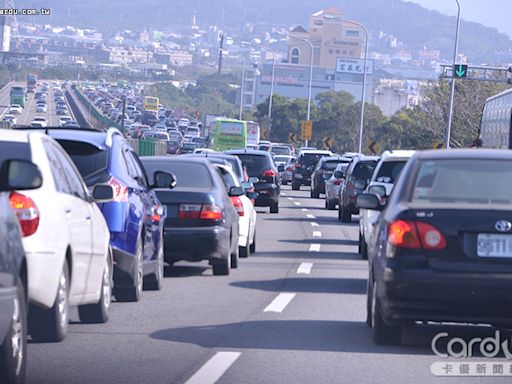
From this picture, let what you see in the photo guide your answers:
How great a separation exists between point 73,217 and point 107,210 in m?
2.91

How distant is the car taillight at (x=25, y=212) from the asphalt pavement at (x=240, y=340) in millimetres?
969

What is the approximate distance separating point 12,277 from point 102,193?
4.29 meters

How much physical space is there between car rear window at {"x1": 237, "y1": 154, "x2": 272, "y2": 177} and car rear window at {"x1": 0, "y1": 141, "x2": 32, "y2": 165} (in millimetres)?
26330

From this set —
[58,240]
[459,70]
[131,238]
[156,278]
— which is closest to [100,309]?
[131,238]

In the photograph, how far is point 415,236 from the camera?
11.0 meters

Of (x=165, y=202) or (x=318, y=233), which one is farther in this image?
(x=318, y=233)

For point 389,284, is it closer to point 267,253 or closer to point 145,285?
point 145,285

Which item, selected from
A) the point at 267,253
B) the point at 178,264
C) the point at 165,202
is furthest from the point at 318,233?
the point at 165,202

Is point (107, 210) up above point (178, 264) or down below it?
above

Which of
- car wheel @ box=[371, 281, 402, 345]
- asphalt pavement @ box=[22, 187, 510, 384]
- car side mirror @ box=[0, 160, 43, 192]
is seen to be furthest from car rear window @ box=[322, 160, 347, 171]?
car side mirror @ box=[0, 160, 43, 192]

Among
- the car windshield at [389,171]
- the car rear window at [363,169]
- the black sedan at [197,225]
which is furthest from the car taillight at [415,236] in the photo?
the car rear window at [363,169]

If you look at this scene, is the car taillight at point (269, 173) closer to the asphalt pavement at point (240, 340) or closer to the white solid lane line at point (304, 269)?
the white solid lane line at point (304, 269)

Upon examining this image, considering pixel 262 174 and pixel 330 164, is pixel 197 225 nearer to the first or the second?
pixel 262 174

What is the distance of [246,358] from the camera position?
431 inches
